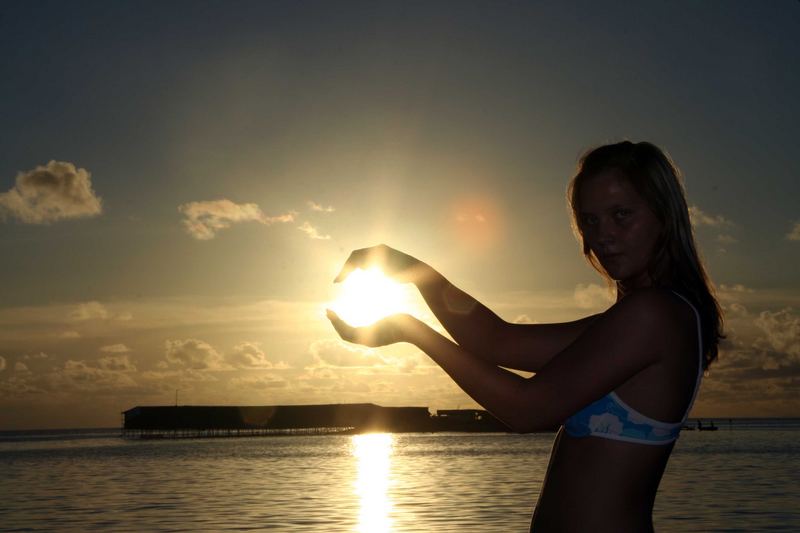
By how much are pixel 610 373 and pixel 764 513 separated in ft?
118

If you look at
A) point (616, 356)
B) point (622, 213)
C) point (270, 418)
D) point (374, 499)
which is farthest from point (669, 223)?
point (270, 418)

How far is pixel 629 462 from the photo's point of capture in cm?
262

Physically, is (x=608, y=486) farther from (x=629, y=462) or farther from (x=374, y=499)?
(x=374, y=499)

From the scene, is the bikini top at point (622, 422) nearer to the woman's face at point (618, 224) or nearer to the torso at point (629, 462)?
the torso at point (629, 462)

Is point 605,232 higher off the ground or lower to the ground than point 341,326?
higher

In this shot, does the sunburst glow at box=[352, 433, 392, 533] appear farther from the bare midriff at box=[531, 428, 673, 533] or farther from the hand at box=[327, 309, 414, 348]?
the hand at box=[327, 309, 414, 348]

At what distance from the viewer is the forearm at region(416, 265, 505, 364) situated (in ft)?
9.78

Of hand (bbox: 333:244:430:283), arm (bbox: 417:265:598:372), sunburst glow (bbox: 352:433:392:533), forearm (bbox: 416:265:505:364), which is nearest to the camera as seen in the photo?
hand (bbox: 333:244:430:283)

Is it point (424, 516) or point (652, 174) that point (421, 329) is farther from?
point (424, 516)

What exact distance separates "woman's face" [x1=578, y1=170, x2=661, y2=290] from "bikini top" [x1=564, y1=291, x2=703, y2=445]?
0.18m

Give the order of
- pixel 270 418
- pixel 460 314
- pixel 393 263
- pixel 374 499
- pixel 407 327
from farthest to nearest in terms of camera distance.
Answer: pixel 270 418
pixel 374 499
pixel 460 314
pixel 393 263
pixel 407 327

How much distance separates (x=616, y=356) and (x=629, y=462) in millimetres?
372

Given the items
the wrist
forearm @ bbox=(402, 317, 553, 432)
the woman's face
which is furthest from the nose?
the wrist

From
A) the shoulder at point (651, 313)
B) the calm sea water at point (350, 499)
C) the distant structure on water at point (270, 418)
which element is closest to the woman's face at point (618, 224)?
the shoulder at point (651, 313)
